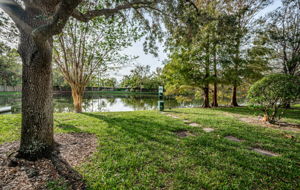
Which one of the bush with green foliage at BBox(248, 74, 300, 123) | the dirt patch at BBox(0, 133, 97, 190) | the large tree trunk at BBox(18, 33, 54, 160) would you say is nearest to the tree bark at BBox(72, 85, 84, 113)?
the dirt patch at BBox(0, 133, 97, 190)

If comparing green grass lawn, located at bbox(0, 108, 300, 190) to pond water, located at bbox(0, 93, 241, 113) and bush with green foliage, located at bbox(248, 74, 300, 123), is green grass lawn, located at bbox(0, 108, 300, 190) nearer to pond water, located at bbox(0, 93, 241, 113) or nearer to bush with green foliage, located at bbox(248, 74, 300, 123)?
bush with green foliage, located at bbox(248, 74, 300, 123)

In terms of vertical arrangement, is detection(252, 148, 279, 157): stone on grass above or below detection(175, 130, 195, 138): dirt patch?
below

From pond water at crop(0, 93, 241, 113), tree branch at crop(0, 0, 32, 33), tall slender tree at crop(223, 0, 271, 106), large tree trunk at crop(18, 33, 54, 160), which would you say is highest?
tall slender tree at crop(223, 0, 271, 106)

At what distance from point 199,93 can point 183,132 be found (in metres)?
9.92

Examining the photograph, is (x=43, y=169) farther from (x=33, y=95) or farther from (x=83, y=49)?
(x=83, y=49)

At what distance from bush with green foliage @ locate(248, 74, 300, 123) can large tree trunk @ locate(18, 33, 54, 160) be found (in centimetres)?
723

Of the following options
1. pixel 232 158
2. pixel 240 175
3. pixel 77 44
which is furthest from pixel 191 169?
pixel 77 44

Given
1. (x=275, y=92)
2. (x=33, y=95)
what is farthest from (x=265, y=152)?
(x=33, y=95)

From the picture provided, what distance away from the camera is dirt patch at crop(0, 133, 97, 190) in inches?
69.3

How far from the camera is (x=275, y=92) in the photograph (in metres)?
5.04

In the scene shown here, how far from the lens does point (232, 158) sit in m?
2.55

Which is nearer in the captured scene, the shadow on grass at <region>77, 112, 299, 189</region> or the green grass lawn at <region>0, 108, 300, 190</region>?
the green grass lawn at <region>0, 108, 300, 190</region>

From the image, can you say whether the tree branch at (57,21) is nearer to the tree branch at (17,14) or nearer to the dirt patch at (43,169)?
the tree branch at (17,14)

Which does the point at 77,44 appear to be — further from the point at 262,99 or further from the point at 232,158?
the point at 262,99
